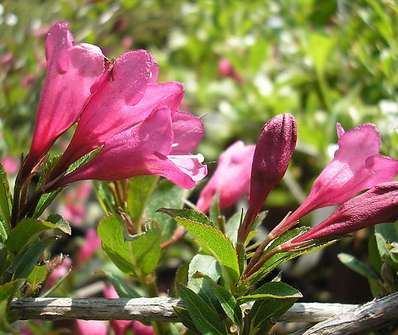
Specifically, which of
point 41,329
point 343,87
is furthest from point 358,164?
point 343,87

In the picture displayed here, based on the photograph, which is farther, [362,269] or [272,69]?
[272,69]

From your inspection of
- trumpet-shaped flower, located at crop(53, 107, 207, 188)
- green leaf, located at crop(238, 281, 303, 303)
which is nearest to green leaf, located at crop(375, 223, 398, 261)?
green leaf, located at crop(238, 281, 303, 303)

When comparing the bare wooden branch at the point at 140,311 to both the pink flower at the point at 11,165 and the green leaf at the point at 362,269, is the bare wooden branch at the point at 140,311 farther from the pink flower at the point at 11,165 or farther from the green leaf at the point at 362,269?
the pink flower at the point at 11,165

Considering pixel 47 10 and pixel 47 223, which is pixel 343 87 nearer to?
pixel 47 10

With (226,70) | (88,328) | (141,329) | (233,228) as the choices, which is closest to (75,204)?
(226,70)

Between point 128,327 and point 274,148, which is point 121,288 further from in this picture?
point 274,148
